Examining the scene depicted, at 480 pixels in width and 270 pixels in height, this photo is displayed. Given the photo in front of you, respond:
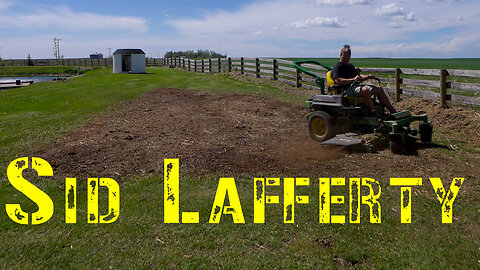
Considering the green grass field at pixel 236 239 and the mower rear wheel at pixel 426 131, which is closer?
the green grass field at pixel 236 239

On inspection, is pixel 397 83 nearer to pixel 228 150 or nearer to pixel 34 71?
pixel 228 150

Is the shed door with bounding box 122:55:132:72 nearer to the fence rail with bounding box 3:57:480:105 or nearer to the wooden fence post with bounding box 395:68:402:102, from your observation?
the fence rail with bounding box 3:57:480:105

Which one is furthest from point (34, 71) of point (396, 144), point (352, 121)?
point (396, 144)

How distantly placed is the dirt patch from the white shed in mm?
28387

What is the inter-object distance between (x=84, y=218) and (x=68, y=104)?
10.6 m

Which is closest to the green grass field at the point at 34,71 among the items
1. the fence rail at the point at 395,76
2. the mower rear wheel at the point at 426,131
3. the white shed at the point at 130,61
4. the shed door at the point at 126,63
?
the fence rail at the point at 395,76

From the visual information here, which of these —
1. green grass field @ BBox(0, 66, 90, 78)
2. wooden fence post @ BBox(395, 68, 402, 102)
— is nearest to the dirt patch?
wooden fence post @ BBox(395, 68, 402, 102)

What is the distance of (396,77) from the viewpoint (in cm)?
1245

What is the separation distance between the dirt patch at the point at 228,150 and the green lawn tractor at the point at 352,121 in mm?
267

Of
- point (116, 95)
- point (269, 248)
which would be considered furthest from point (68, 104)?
point (269, 248)

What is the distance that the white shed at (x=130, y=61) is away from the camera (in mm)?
38344

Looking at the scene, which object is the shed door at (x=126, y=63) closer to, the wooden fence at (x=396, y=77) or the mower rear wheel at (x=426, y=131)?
the wooden fence at (x=396, y=77)

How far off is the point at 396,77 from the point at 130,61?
1243 inches

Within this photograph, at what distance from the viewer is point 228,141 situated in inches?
304
